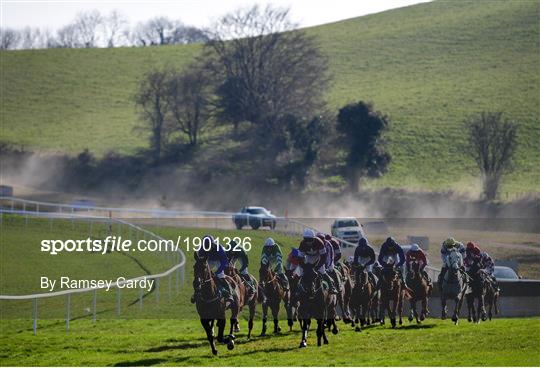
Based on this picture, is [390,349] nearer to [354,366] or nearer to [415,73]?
[354,366]

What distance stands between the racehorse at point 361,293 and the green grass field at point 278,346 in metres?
0.45

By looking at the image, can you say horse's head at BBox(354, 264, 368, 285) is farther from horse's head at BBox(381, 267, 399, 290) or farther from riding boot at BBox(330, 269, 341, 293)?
riding boot at BBox(330, 269, 341, 293)

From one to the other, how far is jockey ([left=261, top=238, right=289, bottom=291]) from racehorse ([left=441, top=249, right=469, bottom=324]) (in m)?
3.57

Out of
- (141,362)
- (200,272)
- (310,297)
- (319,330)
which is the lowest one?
(141,362)

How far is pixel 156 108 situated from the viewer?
80.6 meters

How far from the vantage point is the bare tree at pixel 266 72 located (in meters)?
78.4

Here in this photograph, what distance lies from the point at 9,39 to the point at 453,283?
115 m

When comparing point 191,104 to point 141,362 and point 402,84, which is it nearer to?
point 402,84

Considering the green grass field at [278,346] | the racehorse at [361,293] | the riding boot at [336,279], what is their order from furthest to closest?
the racehorse at [361,293], the riding boot at [336,279], the green grass field at [278,346]

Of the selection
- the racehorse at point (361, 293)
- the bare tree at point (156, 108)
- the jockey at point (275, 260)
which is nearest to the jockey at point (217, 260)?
the jockey at point (275, 260)

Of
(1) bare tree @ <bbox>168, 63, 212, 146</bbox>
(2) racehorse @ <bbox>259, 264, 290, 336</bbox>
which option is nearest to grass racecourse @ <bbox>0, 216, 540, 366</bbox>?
(2) racehorse @ <bbox>259, 264, 290, 336</bbox>

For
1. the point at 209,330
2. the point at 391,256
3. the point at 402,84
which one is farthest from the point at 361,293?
the point at 402,84

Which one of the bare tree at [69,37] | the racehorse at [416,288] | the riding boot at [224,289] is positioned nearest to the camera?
the riding boot at [224,289]

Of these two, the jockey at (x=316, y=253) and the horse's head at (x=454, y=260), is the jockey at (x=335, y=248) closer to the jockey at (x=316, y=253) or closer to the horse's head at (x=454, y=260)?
the jockey at (x=316, y=253)
